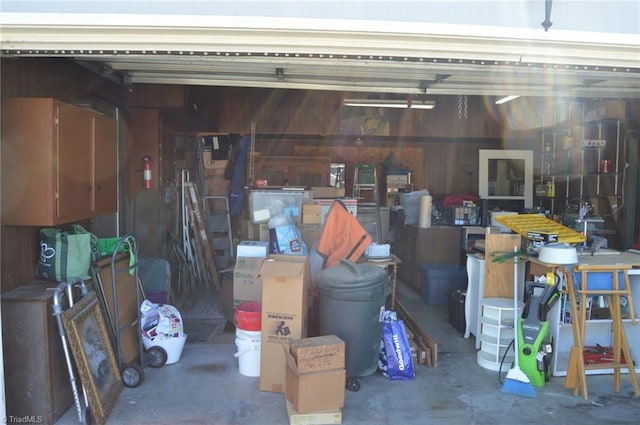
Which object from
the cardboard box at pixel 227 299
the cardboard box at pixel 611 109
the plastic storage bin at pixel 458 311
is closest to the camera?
the plastic storage bin at pixel 458 311

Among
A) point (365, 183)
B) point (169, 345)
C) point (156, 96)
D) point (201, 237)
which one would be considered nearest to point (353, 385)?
point (169, 345)

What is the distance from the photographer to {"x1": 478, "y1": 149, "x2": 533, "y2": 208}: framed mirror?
8914mm

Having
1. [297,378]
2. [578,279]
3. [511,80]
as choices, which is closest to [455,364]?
[578,279]

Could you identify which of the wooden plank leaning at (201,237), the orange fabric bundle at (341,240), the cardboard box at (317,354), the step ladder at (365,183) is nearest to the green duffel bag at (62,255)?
the cardboard box at (317,354)

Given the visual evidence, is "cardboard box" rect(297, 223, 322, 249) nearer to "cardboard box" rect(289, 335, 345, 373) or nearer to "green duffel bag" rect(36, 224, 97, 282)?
"cardboard box" rect(289, 335, 345, 373)

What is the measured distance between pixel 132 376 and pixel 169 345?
443 mm

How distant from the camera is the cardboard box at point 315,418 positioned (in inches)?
122

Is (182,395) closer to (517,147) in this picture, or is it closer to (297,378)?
(297,378)

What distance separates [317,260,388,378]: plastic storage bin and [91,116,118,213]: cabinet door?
6.42 feet

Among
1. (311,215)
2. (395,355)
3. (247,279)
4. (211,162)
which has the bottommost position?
(395,355)

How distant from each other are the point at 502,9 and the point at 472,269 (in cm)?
261

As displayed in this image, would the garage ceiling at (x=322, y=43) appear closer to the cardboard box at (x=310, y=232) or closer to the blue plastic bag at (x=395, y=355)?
the blue plastic bag at (x=395, y=355)

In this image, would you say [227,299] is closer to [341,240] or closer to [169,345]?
[169,345]

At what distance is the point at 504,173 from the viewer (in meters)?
9.02
